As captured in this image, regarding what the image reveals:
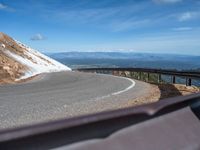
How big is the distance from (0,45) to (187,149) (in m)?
46.0

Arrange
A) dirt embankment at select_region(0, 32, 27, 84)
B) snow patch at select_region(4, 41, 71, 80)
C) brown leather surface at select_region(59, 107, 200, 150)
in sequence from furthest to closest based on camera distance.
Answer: snow patch at select_region(4, 41, 71, 80)
dirt embankment at select_region(0, 32, 27, 84)
brown leather surface at select_region(59, 107, 200, 150)

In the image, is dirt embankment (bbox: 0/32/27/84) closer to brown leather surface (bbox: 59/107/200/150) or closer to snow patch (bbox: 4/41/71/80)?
snow patch (bbox: 4/41/71/80)

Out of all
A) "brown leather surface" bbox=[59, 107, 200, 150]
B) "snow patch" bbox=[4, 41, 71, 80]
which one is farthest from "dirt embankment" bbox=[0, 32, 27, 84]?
"brown leather surface" bbox=[59, 107, 200, 150]

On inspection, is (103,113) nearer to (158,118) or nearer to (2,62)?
(158,118)

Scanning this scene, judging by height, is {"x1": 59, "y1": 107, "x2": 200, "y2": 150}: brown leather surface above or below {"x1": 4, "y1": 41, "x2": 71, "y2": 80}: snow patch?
above

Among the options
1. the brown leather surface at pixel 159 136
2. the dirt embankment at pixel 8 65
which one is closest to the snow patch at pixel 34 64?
the dirt embankment at pixel 8 65

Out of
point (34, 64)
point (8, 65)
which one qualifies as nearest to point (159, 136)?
point (8, 65)

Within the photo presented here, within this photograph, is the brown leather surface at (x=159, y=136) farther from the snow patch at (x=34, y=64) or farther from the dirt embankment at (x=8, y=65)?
the snow patch at (x=34, y=64)

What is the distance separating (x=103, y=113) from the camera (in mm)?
2688

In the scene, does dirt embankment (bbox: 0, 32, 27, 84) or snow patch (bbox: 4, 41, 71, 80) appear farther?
snow patch (bbox: 4, 41, 71, 80)

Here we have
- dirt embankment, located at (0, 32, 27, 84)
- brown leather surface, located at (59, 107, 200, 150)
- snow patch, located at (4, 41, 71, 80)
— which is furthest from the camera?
snow patch, located at (4, 41, 71, 80)

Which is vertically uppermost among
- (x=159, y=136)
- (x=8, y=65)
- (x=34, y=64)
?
(x=159, y=136)

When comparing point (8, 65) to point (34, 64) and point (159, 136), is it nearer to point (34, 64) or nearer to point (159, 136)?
point (34, 64)

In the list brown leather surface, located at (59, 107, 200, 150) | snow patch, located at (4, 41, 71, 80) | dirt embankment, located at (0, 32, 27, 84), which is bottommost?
snow patch, located at (4, 41, 71, 80)
